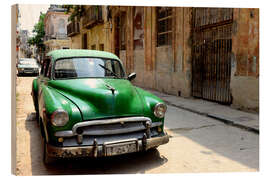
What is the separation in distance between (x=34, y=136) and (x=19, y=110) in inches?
110

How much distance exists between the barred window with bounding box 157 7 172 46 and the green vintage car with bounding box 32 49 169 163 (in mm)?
7405

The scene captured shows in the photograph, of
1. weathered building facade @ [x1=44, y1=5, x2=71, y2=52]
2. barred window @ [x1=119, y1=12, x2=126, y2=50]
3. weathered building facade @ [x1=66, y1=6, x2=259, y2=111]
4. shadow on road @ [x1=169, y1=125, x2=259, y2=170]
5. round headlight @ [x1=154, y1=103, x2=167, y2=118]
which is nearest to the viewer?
round headlight @ [x1=154, y1=103, x2=167, y2=118]

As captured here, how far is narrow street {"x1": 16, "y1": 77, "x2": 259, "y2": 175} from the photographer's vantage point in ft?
12.1

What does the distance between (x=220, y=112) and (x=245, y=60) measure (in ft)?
5.17

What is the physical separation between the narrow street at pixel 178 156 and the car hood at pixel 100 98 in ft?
2.51

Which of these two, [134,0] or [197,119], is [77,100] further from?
[197,119]

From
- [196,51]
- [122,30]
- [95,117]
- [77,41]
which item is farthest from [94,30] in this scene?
[95,117]

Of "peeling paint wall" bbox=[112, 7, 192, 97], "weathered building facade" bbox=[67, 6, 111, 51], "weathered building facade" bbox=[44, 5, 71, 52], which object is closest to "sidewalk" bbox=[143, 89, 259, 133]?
"peeling paint wall" bbox=[112, 7, 192, 97]

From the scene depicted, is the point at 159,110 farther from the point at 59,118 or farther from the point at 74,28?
the point at 74,28

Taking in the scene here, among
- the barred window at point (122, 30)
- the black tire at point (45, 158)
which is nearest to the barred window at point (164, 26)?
the barred window at point (122, 30)

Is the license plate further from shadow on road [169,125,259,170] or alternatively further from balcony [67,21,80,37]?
balcony [67,21,80,37]

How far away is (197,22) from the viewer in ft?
31.0

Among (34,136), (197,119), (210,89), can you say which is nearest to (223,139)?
(197,119)

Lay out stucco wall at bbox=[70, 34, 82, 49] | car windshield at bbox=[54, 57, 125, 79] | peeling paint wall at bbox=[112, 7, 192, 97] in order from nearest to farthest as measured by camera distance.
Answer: car windshield at bbox=[54, 57, 125, 79]
peeling paint wall at bbox=[112, 7, 192, 97]
stucco wall at bbox=[70, 34, 82, 49]
